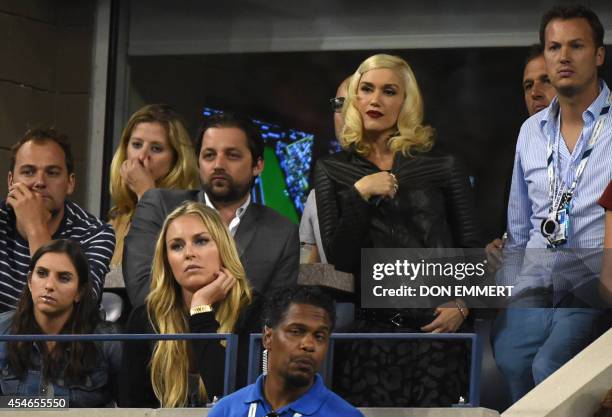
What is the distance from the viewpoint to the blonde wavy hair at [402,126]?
911 centimetres

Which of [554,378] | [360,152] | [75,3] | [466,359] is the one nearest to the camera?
[554,378]

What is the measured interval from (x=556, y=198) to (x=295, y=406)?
2148 millimetres

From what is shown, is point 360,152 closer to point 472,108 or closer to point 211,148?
point 211,148

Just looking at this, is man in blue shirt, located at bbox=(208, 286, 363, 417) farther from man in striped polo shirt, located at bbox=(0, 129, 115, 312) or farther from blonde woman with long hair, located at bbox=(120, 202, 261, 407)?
man in striped polo shirt, located at bbox=(0, 129, 115, 312)

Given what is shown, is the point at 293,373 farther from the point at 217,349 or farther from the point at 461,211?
the point at 461,211

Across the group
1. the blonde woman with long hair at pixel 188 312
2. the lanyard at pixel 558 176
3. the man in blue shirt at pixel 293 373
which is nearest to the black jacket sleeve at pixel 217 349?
the blonde woman with long hair at pixel 188 312

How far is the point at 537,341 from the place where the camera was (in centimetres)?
832

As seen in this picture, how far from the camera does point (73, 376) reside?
27.6 ft

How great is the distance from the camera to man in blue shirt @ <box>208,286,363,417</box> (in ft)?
23.6

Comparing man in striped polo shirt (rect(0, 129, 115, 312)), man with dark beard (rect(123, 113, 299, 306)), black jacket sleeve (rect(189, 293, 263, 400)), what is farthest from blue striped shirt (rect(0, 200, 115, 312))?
black jacket sleeve (rect(189, 293, 263, 400))

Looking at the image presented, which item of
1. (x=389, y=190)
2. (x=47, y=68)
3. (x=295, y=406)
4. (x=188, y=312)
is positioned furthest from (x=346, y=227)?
(x=47, y=68)

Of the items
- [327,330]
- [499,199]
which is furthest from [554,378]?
[499,199]

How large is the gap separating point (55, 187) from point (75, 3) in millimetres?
4016

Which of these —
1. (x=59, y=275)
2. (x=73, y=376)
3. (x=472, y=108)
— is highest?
(x=472, y=108)
